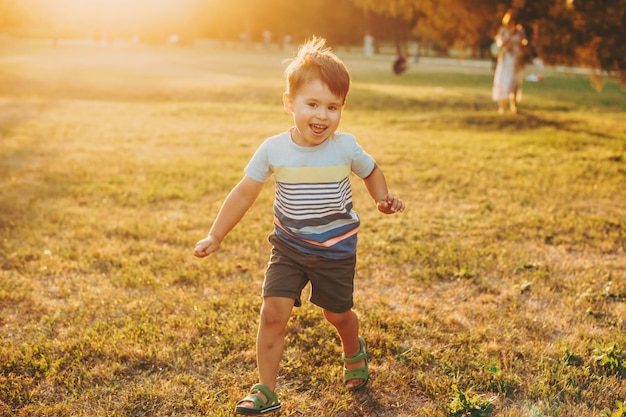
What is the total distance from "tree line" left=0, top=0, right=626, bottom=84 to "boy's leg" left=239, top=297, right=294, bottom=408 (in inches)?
360

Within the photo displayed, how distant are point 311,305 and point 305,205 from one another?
138 cm

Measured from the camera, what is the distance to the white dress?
1398 cm

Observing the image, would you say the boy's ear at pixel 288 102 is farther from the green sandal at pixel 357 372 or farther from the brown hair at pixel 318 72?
the green sandal at pixel 357 372

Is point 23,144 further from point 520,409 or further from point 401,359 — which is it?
point 520,409

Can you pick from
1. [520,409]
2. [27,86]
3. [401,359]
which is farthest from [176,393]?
[27,86]

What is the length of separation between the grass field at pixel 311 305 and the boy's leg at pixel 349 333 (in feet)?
0.40

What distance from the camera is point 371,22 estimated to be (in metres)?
59.6

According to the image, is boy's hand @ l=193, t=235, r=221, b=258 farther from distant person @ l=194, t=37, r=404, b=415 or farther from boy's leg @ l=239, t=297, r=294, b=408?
Answer: boy's leg @ l=239, t=297, r=294, b=408

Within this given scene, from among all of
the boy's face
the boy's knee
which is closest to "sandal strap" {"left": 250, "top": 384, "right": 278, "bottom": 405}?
the boy's knee

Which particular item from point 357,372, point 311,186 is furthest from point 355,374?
point 311,186

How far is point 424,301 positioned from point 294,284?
162 centimetres

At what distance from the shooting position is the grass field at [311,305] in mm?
3238

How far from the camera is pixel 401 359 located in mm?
3553

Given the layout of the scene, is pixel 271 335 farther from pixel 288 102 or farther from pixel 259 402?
pixel 288 102
